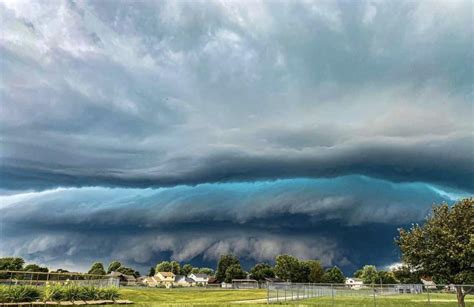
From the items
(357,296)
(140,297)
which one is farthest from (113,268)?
(357,296)

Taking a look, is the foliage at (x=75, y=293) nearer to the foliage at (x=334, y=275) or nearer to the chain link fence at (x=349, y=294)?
the chain link fence at (x=349, y=294)

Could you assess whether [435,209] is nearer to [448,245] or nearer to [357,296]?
[448,245]

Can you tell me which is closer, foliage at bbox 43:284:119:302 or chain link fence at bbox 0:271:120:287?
foliage at bbox 43:284:119:302

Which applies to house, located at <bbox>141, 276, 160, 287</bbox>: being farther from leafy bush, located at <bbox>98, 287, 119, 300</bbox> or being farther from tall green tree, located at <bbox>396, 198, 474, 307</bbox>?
tall green tree, located at <bbox>396, 198, 474, 307</bbox>

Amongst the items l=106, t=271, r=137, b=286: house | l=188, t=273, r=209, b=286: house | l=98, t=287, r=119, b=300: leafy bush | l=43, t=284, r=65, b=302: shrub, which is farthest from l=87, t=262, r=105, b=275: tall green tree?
l=43, t=284, r=65, b=302: shrub

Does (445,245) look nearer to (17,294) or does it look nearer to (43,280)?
(17,294)

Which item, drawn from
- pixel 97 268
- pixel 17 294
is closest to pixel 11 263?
pixel 97 268
